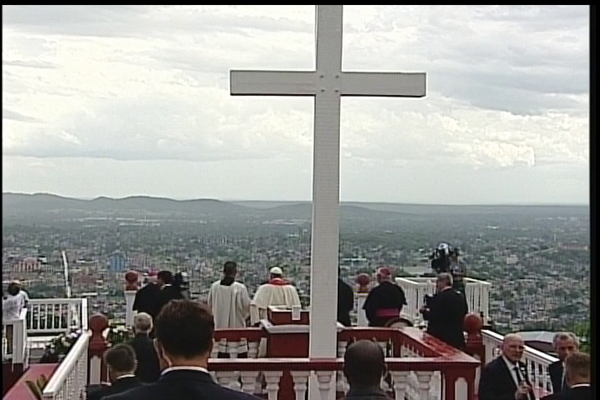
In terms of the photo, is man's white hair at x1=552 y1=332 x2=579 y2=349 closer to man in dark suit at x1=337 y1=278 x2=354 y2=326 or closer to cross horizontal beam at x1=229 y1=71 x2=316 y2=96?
cross horizontal beam at x1=229 y1=71 x2=316 y2=96

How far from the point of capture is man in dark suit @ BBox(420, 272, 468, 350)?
7.09 meters

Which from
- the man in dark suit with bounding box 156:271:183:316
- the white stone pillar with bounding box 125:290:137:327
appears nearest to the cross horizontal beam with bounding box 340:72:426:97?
the man in dark suit with bounding box 156:271:183:316

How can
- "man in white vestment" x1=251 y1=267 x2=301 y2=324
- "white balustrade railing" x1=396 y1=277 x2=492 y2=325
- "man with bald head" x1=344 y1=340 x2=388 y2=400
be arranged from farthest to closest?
"white balustrade railing" x1=396 y1=277 x2=492 y2=325 < "man in white vestment" x1=251 y1=267 x2=301 y2=324 < "man with bald head" x1=344 y1=340 x2=388 y2=400

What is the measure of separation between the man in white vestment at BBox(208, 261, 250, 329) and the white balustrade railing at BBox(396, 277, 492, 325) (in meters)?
1.85

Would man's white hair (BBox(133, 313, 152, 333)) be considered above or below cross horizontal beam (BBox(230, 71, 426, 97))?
below

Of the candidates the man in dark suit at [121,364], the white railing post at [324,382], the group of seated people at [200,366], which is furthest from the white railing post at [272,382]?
the man in dark suit at [121,364]

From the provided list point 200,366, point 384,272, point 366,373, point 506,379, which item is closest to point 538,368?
point 506,379

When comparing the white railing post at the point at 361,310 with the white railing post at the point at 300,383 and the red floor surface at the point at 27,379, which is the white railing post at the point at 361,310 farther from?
the white railing post at the point at 300,383

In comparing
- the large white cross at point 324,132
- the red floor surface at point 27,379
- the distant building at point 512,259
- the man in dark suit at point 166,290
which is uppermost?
the large white cross at point 324,132

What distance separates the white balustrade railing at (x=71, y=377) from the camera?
198 inches

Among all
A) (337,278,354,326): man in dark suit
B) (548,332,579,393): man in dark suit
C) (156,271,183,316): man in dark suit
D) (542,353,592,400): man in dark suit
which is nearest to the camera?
(542,353,592,400): man in dark suit

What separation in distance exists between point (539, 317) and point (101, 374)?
3001mm

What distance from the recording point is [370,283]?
9.17 meters

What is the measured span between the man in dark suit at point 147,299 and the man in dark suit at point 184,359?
4.58m
